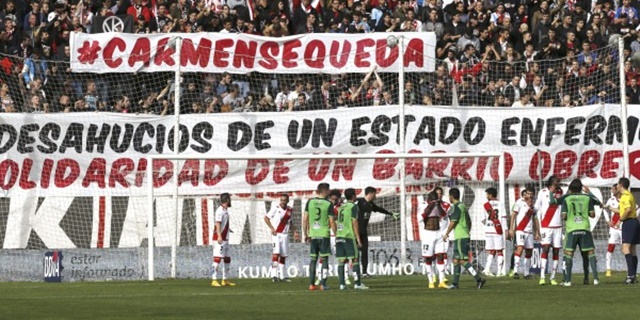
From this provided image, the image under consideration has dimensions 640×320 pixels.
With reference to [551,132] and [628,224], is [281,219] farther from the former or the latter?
[628,224]

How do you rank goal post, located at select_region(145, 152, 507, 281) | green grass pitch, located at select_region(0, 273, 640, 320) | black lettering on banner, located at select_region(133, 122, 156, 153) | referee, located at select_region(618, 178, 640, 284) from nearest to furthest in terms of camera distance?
green grass pitch, located at select_region(0, 273, 640, 320) → referee, located at select_region(618, 178, 640, 284) → goal post, located at select_region(145, 152, 507, 281) → black lettering on banner, located at select_region(133, 122, 156, 153)

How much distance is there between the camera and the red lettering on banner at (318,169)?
3731 centimetres

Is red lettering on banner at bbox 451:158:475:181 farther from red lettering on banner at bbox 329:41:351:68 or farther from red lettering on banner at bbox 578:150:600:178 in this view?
red lettering on banner at bbox 329:41:351:68

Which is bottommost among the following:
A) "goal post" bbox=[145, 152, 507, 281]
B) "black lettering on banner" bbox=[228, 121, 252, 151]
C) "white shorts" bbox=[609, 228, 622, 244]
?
"white shorts" bbox=[609, 228, 622, 244]

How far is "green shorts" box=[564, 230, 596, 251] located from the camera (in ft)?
97.9

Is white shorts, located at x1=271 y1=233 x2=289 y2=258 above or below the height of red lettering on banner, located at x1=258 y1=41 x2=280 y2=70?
below

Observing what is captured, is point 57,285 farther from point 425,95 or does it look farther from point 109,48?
point 425,95

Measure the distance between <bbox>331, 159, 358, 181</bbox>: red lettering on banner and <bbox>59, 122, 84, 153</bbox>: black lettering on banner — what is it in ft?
20.7

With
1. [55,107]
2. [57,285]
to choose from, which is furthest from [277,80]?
[57,285]

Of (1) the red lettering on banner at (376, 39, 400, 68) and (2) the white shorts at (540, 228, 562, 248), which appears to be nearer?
(2) the white shorts at (540, 228, 562, 248)

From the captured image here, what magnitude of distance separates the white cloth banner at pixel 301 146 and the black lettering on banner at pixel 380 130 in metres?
0.03

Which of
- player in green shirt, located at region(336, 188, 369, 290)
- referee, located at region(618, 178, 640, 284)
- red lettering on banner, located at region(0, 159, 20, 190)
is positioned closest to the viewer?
player in green shirt, located at region(336, 188, 369, 290)

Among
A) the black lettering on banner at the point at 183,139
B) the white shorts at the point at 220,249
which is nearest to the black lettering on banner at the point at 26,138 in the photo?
the black lettering on banner at the point at 183,139

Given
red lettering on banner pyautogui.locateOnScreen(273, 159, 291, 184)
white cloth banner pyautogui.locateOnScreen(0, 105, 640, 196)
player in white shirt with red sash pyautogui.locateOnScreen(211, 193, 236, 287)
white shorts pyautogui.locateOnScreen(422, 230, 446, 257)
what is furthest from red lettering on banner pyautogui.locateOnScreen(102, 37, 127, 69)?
white shorts pyautogui.locateOnScreen(422, 230, 446, 257)
